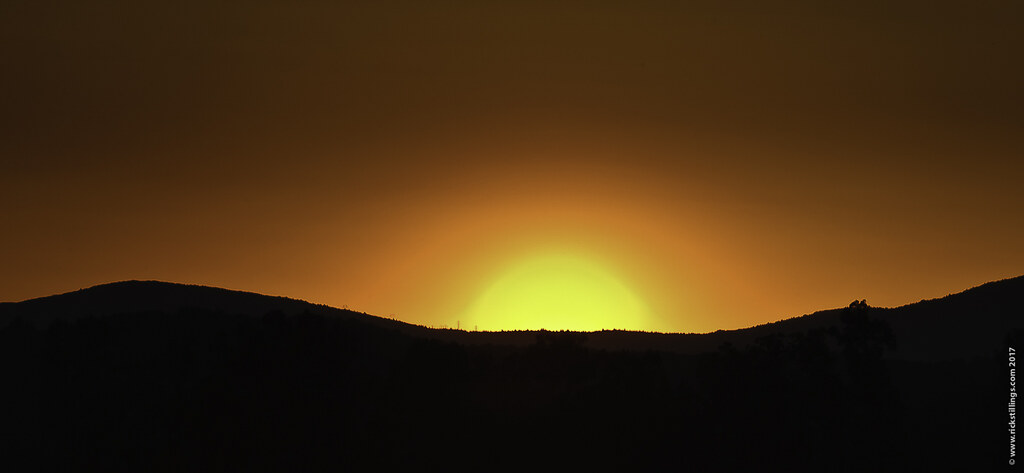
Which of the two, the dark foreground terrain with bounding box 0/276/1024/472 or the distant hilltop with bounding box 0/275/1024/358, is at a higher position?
the distant hilltop with bounding box 0/275/1024/358

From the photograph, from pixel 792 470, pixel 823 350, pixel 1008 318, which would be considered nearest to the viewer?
pixel 792 470

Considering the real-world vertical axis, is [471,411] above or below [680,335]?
below

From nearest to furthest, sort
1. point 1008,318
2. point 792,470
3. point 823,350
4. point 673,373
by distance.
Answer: point 792,470 < point 823,350 < point 673,373 < point 1008,318

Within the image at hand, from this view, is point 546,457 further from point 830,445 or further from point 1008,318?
point 1008,318

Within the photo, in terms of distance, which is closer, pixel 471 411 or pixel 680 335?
pixel 471 411

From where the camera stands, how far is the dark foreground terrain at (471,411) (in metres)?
69.6

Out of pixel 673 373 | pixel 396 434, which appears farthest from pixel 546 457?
pixel 673 373

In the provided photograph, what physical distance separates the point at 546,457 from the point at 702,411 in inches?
360

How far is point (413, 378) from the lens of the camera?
75375mm

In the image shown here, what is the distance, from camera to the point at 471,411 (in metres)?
76.4

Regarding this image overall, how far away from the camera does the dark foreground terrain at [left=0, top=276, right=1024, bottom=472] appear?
6956 cm

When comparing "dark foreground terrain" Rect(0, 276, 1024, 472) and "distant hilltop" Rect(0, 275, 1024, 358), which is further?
"distant hilltop" Rect(0, 275, 1024, 358)

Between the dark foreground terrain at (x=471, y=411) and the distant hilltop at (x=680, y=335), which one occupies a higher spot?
the distant hilltop at (x=680, y=335)

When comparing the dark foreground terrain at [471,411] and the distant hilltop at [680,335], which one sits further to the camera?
the distant hilltop at [680,335]
